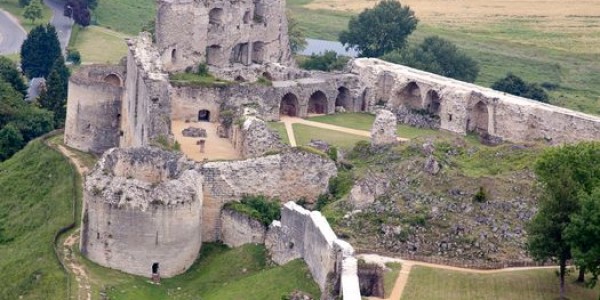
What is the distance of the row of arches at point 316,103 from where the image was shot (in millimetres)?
85938

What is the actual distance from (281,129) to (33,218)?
45.0 ft

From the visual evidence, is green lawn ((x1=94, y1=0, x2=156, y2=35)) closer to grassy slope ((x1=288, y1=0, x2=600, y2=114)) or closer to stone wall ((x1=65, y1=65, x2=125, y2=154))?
grassy slope ((x1=288, y1=0, x2=600, y2=114))

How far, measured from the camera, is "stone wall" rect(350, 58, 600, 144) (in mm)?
77750

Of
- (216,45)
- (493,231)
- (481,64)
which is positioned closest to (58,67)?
(216,45)

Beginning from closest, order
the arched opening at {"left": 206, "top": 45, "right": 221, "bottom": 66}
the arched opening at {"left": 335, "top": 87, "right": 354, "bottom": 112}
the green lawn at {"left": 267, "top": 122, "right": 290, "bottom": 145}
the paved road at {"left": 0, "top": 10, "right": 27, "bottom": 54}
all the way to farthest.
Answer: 1. the green lawn at {"left": 267, "top": 122, "right": 290, "bottom": 145}
2. the arched opening at {"left": 335, "top": 87, "right": 354, "bottom": 112}
3. the arched opening at {"left": 206, "top": 45, "right": 221, "bottom": 66}
4. the paved road at {"left": 0, "top": 10, "right": 27, "bottom": 54}

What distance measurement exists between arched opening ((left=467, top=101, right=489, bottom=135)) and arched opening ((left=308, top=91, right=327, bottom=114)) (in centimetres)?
865

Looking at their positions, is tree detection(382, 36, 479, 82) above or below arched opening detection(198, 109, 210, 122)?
above

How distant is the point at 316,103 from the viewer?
288ft

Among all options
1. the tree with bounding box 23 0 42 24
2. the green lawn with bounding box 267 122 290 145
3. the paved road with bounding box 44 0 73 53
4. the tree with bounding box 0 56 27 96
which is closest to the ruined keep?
the green lawn with bounding box 267 122 290 145

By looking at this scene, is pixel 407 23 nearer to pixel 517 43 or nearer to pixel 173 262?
pixel 517 43

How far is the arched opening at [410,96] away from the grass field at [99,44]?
37057 mm

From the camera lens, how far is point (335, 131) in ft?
268

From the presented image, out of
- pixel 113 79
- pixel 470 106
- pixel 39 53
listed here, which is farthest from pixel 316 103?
pixel 39 53

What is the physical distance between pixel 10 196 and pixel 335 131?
1716 centimetres
